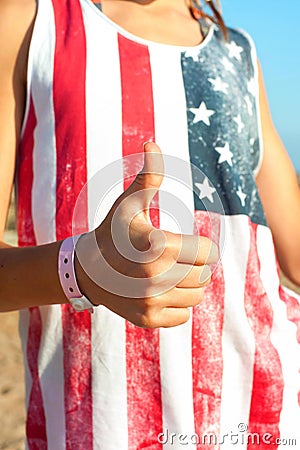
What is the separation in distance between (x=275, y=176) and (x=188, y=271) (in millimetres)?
692

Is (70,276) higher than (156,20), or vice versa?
(156,20)

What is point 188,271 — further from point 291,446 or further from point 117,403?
point 291,446

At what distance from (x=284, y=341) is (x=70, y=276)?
0.52 m

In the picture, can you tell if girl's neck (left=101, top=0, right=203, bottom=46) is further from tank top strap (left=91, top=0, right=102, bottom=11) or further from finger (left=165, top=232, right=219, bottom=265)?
finger (left=165, top=232, right=219, bottom=265)

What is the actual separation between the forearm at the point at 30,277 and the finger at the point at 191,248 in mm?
190

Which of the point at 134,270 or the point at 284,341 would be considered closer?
the point at 134,270

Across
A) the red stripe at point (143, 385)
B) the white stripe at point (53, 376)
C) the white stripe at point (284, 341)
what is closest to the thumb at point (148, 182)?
the red stripe at point (143, 385)

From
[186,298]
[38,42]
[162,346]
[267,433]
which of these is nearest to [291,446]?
[267,433]

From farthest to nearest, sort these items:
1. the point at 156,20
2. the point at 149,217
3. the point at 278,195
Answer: the point at 278,195
the point at 156,20
the point at 149,217

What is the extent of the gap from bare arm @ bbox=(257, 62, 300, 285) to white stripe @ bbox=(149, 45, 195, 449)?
30 centimetres

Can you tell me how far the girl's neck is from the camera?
1303 mm

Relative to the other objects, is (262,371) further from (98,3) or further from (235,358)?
(98,3)

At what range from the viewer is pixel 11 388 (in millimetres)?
3945

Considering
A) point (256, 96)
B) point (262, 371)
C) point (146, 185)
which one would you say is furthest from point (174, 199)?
point (256, 96)
